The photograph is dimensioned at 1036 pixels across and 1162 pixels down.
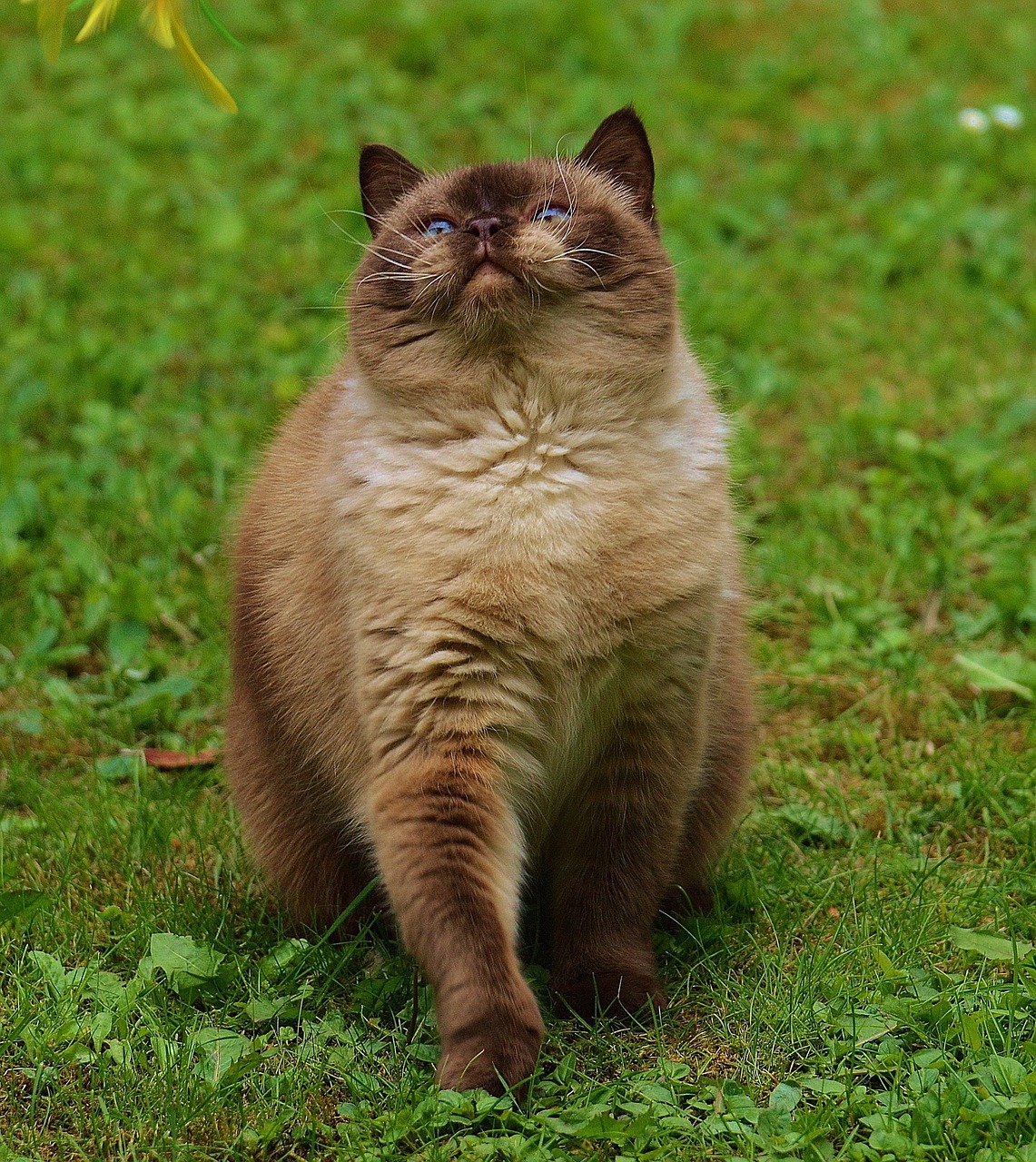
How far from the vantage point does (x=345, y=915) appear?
118 inches

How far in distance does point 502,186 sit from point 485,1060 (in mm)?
1695

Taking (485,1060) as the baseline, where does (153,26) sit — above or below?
above

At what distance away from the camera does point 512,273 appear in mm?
2777

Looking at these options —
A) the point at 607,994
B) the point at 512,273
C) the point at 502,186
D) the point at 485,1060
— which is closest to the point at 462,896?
the point at 485,1060

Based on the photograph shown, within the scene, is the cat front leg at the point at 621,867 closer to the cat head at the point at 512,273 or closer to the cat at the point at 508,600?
the cat at the point at 508,600

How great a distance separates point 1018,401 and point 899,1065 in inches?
125

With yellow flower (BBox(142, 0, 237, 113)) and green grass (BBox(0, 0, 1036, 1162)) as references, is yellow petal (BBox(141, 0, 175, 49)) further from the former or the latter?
Result: green grass (BBox(0, 0, 1036, 1162))

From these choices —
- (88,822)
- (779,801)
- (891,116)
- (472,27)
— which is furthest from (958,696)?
(472,27)

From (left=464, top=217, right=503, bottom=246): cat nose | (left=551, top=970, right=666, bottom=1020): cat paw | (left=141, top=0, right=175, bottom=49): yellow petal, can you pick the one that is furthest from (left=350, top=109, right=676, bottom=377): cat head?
(left=551, top=970, right=666, bottom=1020): cat paw

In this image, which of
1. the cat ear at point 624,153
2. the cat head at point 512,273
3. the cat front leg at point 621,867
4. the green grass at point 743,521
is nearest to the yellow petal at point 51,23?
the cat head at point 512,273

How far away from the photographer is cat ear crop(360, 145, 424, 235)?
10.6 ft

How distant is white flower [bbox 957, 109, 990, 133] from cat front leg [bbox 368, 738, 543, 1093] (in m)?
4.91

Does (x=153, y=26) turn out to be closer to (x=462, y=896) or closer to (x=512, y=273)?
(x=512, y=273)

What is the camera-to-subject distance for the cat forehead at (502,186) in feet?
9.60
